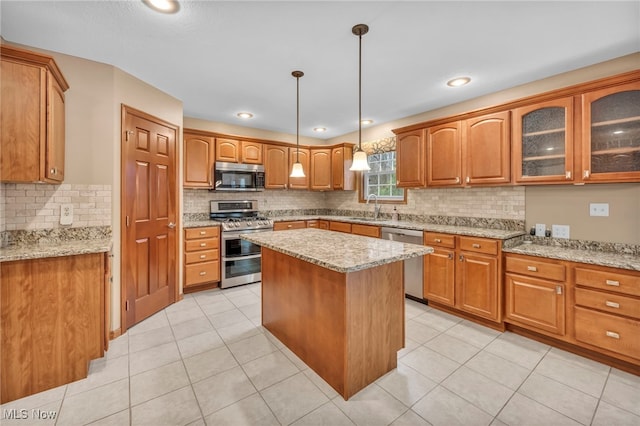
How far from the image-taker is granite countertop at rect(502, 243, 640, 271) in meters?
2.10

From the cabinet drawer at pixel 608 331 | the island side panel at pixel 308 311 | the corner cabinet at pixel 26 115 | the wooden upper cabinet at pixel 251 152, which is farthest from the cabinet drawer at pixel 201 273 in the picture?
the cabinet drawer at pixel 608 331

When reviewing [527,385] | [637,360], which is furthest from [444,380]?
[637,360]

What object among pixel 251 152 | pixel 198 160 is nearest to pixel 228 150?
pixel 251 152

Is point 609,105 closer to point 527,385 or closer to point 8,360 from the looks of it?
point 527,385

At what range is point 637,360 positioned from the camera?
200cm

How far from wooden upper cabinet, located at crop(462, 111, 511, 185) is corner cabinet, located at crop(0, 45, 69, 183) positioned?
12.2 ft

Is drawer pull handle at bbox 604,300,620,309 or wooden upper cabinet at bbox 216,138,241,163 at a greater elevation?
wooden upper cabinet at bbox 216,138,241,163

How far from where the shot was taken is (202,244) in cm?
379

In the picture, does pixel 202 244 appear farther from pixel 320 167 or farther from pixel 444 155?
pixel 444 155

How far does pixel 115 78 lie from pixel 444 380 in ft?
12.1

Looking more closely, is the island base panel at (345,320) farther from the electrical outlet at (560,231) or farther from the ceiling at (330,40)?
the electrical outlet at (560,231)

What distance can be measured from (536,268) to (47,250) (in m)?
3.84

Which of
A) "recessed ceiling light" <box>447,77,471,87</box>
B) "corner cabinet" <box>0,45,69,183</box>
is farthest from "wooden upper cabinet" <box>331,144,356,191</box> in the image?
"corner cabinet" <box>0,45,69,183</box>

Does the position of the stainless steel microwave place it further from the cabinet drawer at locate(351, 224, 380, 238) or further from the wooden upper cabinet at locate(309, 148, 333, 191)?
the cabinet drawer at locate(351, 224, 380, 238)
